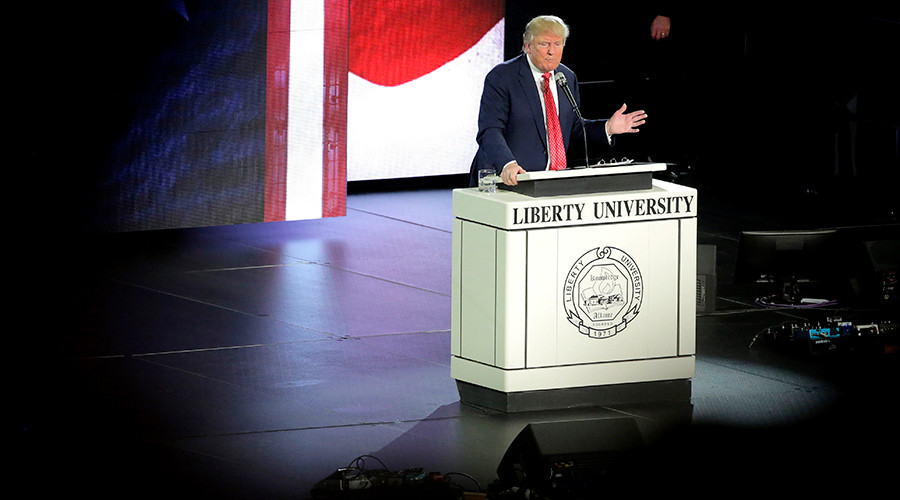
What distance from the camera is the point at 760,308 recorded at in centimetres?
746

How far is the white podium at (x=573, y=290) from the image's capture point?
539cm

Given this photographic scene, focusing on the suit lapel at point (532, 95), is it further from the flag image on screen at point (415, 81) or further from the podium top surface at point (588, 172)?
the flag image on screen at point (415, 81)

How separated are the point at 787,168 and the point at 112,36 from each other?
5536mm

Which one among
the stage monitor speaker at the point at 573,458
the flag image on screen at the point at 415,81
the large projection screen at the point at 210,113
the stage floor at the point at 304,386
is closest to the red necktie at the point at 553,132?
the stage floor at the point at 304,386

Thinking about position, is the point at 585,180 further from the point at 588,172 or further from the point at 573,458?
the point at 573,458

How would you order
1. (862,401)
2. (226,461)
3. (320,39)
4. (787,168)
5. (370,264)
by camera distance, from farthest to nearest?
(787,168) < (320,39) < (370,264) < (862,401) < (226,461)

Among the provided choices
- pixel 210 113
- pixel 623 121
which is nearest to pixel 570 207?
pixel 623 121

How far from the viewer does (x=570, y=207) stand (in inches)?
213

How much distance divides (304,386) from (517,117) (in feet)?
4.83

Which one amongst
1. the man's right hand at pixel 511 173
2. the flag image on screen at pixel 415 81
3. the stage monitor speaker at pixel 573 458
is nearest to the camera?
the stage monitor speaker at pixel 573 458

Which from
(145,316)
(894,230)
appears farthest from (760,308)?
(145,316)

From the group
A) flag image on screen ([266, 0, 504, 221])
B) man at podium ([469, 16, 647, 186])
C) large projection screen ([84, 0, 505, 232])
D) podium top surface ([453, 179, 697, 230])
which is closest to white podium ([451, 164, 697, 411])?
podium top surface ([453, 179, 697, 230])

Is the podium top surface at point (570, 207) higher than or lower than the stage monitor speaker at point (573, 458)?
higher

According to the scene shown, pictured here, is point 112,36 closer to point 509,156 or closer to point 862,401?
point 509,156
